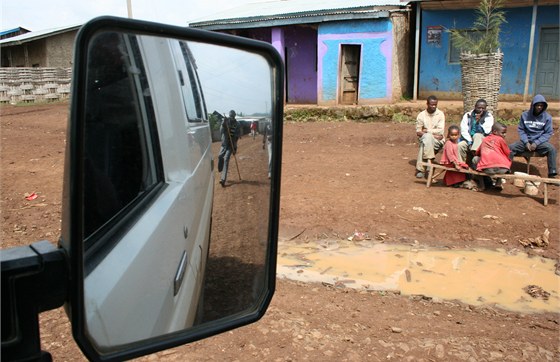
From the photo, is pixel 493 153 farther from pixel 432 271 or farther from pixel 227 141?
pixel 227 141

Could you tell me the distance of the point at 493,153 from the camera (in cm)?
680

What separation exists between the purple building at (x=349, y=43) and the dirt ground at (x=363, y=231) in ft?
11.7

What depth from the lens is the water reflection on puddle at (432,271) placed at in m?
4.24

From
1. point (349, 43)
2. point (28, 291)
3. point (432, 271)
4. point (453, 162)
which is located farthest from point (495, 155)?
point (349, 43)

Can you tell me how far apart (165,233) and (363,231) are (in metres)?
4.59

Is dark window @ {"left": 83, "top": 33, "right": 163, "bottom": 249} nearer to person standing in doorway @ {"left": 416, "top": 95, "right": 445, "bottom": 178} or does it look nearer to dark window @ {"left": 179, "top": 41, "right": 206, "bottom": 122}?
dark window @ {"left": 179, "top": 41, "right": 206, "bottom": 122}

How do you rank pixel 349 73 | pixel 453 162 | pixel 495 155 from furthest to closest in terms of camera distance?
pixel 349 73 < pixel 453 162 < pixel 495 155

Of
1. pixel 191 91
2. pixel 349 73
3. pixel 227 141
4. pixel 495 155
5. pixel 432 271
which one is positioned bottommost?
pixel 432 271

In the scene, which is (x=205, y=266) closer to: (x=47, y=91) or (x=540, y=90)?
(x=540, y=90)

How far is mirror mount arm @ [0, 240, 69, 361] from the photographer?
79 centimetres

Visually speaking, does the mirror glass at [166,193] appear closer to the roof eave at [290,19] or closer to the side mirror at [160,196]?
the side mirror at [160,196]

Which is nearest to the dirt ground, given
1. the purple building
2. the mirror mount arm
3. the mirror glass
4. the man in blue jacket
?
the man in blue jacket

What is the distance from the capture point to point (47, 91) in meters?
19.8

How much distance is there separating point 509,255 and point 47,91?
19.0 m
